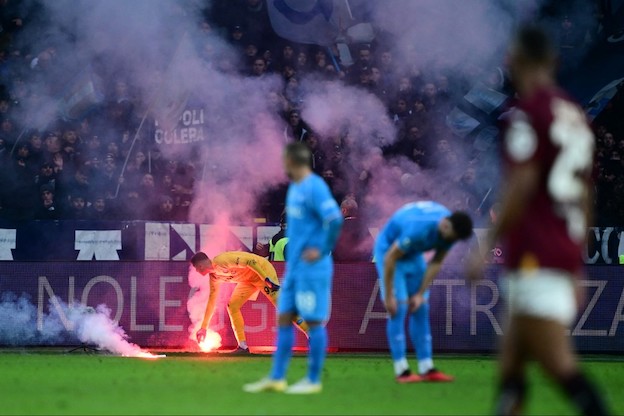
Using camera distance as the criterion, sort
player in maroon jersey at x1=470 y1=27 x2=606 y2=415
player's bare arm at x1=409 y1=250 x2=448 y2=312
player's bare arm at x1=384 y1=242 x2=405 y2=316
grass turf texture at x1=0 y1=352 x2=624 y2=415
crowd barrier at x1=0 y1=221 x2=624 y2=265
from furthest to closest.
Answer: crowd barrier at x1=0 y1=221 x2=624 y2=265 → player's bare arm at x1=409 y1=250 x2=448 y2=312 → player's bare arm at x1=384 y1=242 x2=405 y2=316 → grass turf texture at x1=0 y1=352 x2=624 y2=415 → player in maroon jersey at x1=470 y1=27 x2=606 y2=415

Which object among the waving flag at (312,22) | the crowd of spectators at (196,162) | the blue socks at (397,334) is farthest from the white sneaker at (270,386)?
the waving flag at (312,22)

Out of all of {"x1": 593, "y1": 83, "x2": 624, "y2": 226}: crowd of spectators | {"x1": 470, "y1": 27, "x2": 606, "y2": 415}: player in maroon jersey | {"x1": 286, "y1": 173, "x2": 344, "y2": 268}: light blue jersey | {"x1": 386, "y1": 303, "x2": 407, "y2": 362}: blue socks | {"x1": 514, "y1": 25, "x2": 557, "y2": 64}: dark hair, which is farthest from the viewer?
{"x1": 593, "y1": 83, "x2": 624, "y2": 226}: crowd of spectators

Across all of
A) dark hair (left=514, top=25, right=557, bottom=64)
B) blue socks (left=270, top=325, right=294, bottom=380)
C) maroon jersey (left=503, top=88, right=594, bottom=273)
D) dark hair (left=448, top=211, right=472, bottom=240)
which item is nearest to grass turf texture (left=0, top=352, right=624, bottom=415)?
blue socks (left=270, top=325, right=294, bottom=380)

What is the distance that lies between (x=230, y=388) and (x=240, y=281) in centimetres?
479

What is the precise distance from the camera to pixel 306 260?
8.48 m

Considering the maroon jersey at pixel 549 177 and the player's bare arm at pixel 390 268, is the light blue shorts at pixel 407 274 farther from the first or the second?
the maroon jersey at pixel 549 177

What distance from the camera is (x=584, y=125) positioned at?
5.23 metres

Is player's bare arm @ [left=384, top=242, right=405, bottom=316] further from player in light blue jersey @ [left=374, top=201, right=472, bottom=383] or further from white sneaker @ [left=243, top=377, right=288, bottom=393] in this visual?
white sneaker @ [left=243, top=377, right=288, bottom=393]

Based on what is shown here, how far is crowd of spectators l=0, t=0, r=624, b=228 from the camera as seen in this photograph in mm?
17281

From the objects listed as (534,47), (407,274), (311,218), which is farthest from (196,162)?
(534,47)

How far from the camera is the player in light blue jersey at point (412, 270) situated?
31.0 ft

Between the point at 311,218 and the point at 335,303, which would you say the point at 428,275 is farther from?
the point at 335,303

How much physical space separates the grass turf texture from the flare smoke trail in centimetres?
112

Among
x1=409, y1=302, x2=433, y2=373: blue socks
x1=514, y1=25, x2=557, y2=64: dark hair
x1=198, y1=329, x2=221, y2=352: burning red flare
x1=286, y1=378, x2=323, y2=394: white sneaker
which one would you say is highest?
x1=514, y1=25, x2=557, y2=64: dark hair
